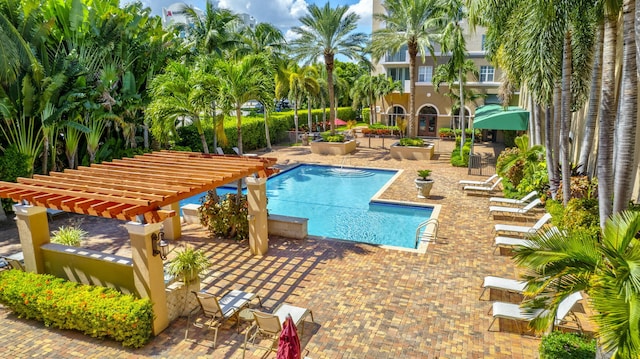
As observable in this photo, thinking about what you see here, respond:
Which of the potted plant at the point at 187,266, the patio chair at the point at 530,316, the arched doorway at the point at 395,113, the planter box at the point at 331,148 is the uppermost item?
the arched doorway at the point at 395,113

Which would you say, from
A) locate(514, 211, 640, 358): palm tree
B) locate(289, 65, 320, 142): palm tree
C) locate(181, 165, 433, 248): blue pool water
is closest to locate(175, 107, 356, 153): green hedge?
locate(289, 65, 320, 142): palm tree

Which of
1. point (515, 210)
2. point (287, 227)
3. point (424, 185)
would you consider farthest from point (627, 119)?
point (424, 185)

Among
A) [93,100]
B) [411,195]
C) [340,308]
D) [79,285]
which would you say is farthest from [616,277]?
[93,100]

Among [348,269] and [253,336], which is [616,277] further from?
[348,269]

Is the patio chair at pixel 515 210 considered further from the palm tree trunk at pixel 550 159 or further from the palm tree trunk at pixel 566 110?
the palm tree trunk at pixel 566 110

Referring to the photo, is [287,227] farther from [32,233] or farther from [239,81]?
[32,233]

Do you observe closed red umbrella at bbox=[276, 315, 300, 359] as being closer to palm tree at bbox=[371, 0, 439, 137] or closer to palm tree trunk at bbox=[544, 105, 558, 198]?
palm tree trunk at bbox=[544, 105, 558, 198]

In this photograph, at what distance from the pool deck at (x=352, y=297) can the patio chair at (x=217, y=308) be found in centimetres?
24

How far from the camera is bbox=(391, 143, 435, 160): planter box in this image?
28781 mm

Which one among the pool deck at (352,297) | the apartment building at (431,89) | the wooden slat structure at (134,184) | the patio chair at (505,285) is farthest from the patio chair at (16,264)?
the apartment building at (431,89)

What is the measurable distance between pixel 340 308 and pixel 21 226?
7512 millimetres

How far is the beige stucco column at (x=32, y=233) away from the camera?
31.7ft

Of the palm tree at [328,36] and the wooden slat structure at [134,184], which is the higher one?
the palm tree at [328,36]

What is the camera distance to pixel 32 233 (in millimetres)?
9766
